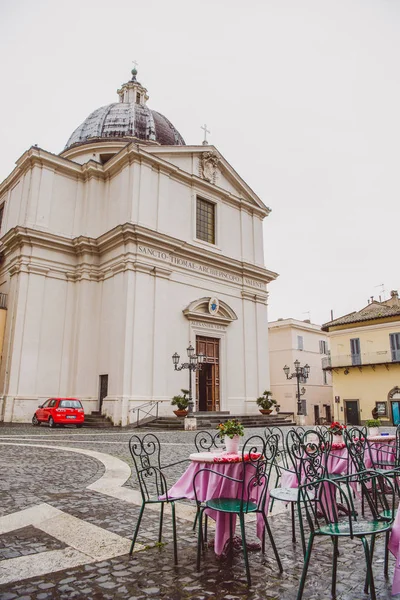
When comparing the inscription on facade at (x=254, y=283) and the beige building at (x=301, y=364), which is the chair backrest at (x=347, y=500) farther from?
the beige building at (x=301, y=364)

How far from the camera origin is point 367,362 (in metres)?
29.0

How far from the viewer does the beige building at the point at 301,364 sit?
114ft

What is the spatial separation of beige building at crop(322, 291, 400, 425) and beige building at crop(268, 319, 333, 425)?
4195 millimetres

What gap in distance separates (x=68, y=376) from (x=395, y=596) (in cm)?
1849

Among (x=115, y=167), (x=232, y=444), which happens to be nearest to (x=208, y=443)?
(x=232, y=444)

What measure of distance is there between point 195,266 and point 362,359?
14.3 meters

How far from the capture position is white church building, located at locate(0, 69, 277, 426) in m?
18.8

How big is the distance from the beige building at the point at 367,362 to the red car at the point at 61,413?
19045 mm

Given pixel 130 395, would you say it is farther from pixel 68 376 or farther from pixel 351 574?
pixel 351 574

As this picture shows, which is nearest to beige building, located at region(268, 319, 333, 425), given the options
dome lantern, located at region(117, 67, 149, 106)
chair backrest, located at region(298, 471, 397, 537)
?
dome lantern, located at region(117, 67, 149, 106)

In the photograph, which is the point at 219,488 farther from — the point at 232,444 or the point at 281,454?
the point at 281,454

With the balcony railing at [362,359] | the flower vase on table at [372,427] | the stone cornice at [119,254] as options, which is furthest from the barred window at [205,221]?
the flower vase on table at [372,427]

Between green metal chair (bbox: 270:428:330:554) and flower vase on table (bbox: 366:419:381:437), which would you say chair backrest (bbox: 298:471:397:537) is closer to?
green metal chair (bbox: 270:428:330:554)

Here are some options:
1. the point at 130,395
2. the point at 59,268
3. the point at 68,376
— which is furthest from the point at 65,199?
the point at 130,395
